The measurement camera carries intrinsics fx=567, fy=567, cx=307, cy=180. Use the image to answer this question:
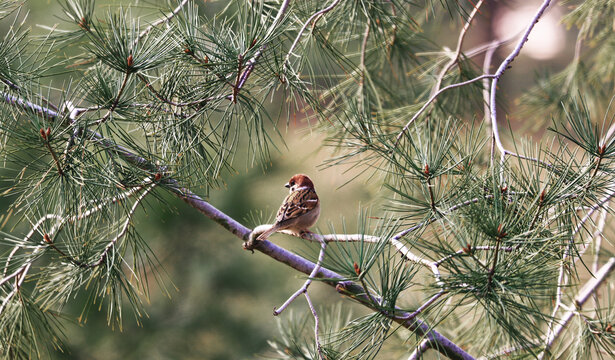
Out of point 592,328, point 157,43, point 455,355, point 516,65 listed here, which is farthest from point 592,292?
point 516,65

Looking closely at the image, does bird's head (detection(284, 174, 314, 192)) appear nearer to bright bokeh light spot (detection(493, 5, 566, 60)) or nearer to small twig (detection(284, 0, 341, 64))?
small twig (detection(284, 0, 341, 64))

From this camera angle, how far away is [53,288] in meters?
1.32

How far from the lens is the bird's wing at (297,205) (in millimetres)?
1683

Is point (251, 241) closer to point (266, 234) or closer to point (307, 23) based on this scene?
point (266, 234)

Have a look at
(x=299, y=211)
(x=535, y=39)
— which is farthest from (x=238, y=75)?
(x=535, y=39)

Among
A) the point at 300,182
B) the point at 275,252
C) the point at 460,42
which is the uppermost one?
the point at 460,42

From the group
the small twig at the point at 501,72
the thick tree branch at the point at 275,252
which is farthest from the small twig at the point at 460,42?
the thick tree branch at the point at 275,252

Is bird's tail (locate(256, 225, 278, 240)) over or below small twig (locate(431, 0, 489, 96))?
below

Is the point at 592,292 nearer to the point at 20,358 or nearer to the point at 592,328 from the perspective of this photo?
the point at 592,328

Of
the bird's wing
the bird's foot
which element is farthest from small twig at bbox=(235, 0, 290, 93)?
the bird's wing

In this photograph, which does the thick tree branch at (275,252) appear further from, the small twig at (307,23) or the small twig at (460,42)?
the small twig at (460,42)

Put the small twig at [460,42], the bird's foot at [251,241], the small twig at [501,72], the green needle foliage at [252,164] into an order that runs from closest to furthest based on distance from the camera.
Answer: the green needle foliage at [252,164] → the small twig at [501,72] → the bird's foot at [251,241] → the small twig at [460,42]

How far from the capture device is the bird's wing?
1683 millimetres

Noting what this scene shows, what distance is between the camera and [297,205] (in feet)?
5.90
